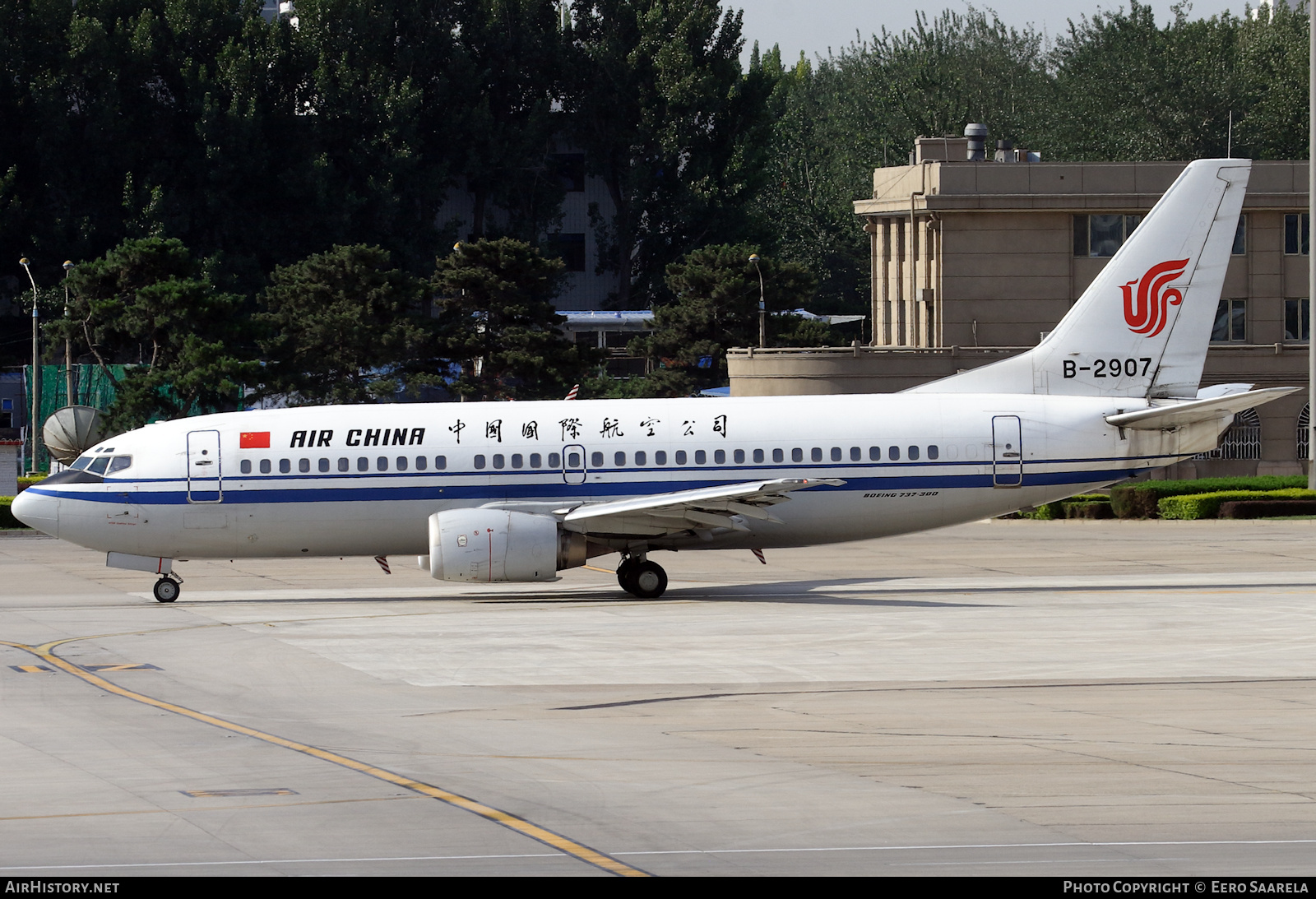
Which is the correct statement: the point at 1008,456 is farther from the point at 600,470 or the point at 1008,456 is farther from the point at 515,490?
the point at 515,490

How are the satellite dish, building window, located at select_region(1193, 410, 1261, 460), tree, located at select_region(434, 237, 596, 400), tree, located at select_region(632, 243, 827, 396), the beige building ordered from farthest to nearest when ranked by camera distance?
tree, located at select_region(632, 243, 827, 396) → tree, located at select_region(434, 237, 596, 400) → the beige building → the satellite dish → building window, located at select_region(1193, 410, 1261, 460)

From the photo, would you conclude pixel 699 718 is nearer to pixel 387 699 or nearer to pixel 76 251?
pixel 387 699

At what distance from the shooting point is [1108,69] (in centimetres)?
13412

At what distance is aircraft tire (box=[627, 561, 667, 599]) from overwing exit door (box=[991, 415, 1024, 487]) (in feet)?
23.4

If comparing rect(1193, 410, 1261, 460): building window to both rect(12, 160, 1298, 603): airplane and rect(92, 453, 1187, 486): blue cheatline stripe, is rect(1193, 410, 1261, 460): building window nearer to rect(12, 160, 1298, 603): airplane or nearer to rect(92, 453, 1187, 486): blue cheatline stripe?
rect(12, 160, 1298, 603): airplane

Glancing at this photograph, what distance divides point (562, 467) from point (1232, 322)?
4339 cm

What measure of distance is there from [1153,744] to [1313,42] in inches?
1565

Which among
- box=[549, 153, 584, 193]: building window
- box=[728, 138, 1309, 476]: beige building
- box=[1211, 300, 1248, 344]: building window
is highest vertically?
box=[549, 153, 584, 193]: building window

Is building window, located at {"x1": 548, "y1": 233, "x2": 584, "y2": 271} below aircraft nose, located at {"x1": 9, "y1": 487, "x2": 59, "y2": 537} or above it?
above

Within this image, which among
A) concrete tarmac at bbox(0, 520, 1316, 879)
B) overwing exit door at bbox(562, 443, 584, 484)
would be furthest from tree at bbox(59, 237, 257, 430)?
overwing exit door at bbox(562, 443, 584, 484)

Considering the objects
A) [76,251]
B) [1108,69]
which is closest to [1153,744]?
[76,251]

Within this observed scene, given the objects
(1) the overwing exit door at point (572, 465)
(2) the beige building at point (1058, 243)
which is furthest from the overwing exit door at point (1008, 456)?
(2) the beige building at point (1058, 243)

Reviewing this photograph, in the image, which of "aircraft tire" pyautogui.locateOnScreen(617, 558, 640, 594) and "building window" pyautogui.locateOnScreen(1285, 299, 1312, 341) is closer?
"aircraft tire" pyautogui.locateOnScreen(617, 558, 640, 594)

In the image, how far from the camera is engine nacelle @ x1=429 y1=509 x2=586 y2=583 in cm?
3309
